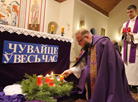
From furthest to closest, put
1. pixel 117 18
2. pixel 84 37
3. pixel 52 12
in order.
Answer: pixel 117 18
pixel 52 12
pixel 84 37

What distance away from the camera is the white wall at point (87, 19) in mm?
7082

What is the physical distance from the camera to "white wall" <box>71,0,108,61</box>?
708 centimetres

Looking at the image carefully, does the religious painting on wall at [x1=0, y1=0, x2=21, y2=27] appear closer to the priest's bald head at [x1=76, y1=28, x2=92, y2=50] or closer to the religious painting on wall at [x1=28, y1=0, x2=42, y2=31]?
the religious painting on wall at [x1=28, y1=0, x2=42, y2=31]

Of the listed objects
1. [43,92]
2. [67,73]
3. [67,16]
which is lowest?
[43,92]

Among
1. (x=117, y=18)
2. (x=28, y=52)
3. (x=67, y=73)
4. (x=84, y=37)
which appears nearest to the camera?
(x=84, y=37)

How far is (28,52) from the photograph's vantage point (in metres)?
2.56

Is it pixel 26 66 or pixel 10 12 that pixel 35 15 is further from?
pixel 26 66

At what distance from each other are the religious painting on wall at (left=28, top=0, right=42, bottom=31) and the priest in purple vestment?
2.59 m

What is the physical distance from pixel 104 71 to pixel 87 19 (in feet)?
23.5

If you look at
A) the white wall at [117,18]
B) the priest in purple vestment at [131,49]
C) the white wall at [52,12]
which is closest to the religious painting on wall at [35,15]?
the priest in purple vestment at [131,49]

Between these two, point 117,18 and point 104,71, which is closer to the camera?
point 104,71

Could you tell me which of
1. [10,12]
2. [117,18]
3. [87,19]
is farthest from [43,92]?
[117,18]

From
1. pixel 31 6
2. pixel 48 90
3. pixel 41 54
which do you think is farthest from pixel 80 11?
pixel 48 90

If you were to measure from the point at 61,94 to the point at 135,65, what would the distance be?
2135mm
